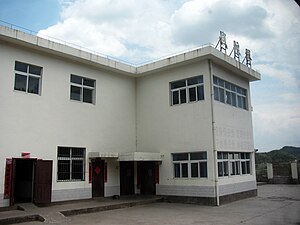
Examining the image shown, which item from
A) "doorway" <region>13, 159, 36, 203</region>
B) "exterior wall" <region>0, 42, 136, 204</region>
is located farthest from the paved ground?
"doorway" <region>13, 159, 36, 203</region>

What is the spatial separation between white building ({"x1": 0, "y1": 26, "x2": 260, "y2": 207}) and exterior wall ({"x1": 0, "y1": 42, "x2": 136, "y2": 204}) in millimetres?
32

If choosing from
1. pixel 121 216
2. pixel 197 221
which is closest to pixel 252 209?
pixel 197 221

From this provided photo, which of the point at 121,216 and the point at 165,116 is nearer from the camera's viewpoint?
the point at 121,216

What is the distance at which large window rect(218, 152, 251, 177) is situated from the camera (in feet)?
37.3

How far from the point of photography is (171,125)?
12086mm

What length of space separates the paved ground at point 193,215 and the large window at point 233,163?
1385mm

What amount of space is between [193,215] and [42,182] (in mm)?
4652

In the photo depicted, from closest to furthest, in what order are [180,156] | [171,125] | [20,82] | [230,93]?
[20,82] < [180,156] < [171,125] < [230,93]

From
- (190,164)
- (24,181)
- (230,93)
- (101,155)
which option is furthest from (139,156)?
(230,93)

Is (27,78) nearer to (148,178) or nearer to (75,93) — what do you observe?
(75,93)

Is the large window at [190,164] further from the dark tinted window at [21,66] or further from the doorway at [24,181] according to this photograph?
the dark tinted window at [21,66]

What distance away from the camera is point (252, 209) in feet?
31.1

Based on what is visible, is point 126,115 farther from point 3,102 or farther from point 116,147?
point 3,102

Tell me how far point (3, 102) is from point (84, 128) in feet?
9.99
